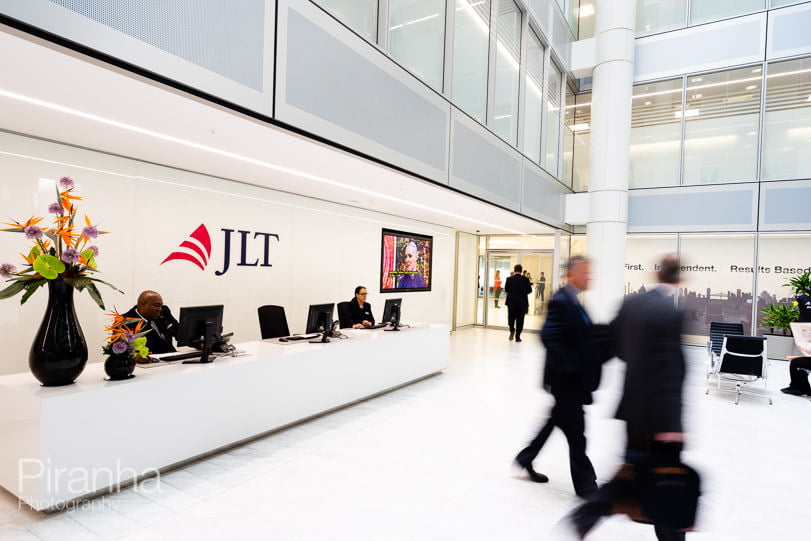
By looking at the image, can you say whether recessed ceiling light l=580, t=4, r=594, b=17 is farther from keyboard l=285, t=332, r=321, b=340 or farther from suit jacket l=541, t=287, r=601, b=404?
suit jacket l=541, t=287, r=601, b=404

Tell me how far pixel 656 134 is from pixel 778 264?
13.5ft

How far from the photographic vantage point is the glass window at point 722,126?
10.4 m

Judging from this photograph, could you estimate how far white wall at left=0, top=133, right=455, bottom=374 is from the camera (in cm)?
430

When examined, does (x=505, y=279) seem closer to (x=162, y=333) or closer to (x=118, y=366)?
(x=162, y=333)

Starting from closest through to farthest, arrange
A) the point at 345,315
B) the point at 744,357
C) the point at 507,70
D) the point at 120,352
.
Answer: the point at 120,352
the point at 744,357
the point at 345,315
the point at 507,70

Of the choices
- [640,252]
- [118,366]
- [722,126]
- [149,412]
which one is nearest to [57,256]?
[118,366]

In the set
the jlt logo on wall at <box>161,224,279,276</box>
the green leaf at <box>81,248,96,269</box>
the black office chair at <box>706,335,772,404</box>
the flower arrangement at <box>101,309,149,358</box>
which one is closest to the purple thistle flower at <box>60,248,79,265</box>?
the green leaf at <box>81,248,96,269</box>

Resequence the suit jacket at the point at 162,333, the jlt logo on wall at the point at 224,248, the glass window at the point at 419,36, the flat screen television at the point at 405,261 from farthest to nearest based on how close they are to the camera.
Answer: the flat screen television at the point at 405,261
the jlt logo on wall at the point at 224,248
the glass window at the point at 419,36
the suit jacket at the point at 162,333

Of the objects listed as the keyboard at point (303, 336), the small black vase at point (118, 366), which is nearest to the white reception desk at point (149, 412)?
the small black vase at point (118, 366)

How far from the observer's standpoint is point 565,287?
3213 millimetres

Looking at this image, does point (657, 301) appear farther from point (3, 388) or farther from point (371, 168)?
point (3, 388)

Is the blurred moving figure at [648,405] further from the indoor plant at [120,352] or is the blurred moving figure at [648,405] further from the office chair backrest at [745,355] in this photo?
the office chair backrest at [745,355]

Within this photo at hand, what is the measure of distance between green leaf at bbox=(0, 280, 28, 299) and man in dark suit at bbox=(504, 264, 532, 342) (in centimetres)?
916

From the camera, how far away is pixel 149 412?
3.34 m
